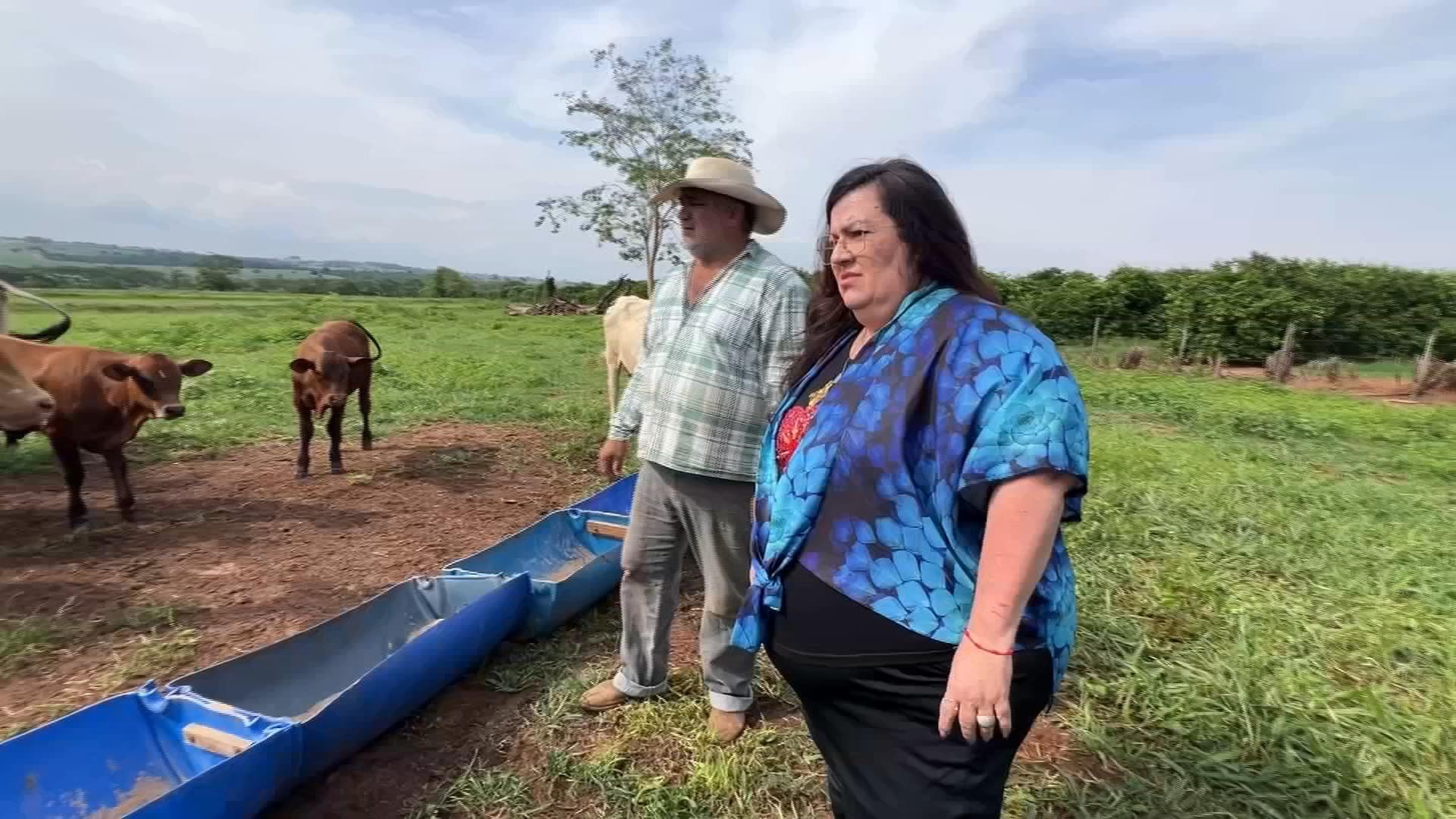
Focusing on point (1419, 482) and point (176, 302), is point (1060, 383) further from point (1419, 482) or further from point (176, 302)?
point (176, 302)

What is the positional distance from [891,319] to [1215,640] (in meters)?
3.16

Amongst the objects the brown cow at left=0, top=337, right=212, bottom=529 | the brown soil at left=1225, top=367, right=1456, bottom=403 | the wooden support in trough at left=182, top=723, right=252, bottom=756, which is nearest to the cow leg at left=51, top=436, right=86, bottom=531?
the brown cow at left=0, top=337, right=212, bottom=529

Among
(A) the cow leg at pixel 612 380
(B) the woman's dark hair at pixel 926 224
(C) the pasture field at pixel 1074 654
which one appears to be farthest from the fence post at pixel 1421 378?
(B) the woman's dark hair at pixel 926 224

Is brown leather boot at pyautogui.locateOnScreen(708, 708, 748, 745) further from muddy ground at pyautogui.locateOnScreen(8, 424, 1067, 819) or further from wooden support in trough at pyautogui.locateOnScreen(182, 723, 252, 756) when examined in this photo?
wooden support in trough at pyautogui.locateOnScreen(182, 723, 252, 756)

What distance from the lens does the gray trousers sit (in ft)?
9.63

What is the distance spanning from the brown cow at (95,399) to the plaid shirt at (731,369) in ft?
14.4

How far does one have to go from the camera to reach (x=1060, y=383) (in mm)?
1379

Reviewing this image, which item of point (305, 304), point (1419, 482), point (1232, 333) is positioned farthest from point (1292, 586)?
point (305, 304)

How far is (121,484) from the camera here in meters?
5.45

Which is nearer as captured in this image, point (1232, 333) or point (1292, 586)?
point (1292, 586)

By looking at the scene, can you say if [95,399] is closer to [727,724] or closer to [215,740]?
[215,740]

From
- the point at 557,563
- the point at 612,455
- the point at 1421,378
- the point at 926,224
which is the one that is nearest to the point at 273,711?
the point at 612,455

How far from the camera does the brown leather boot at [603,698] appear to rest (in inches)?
129

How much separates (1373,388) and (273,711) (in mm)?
20784
